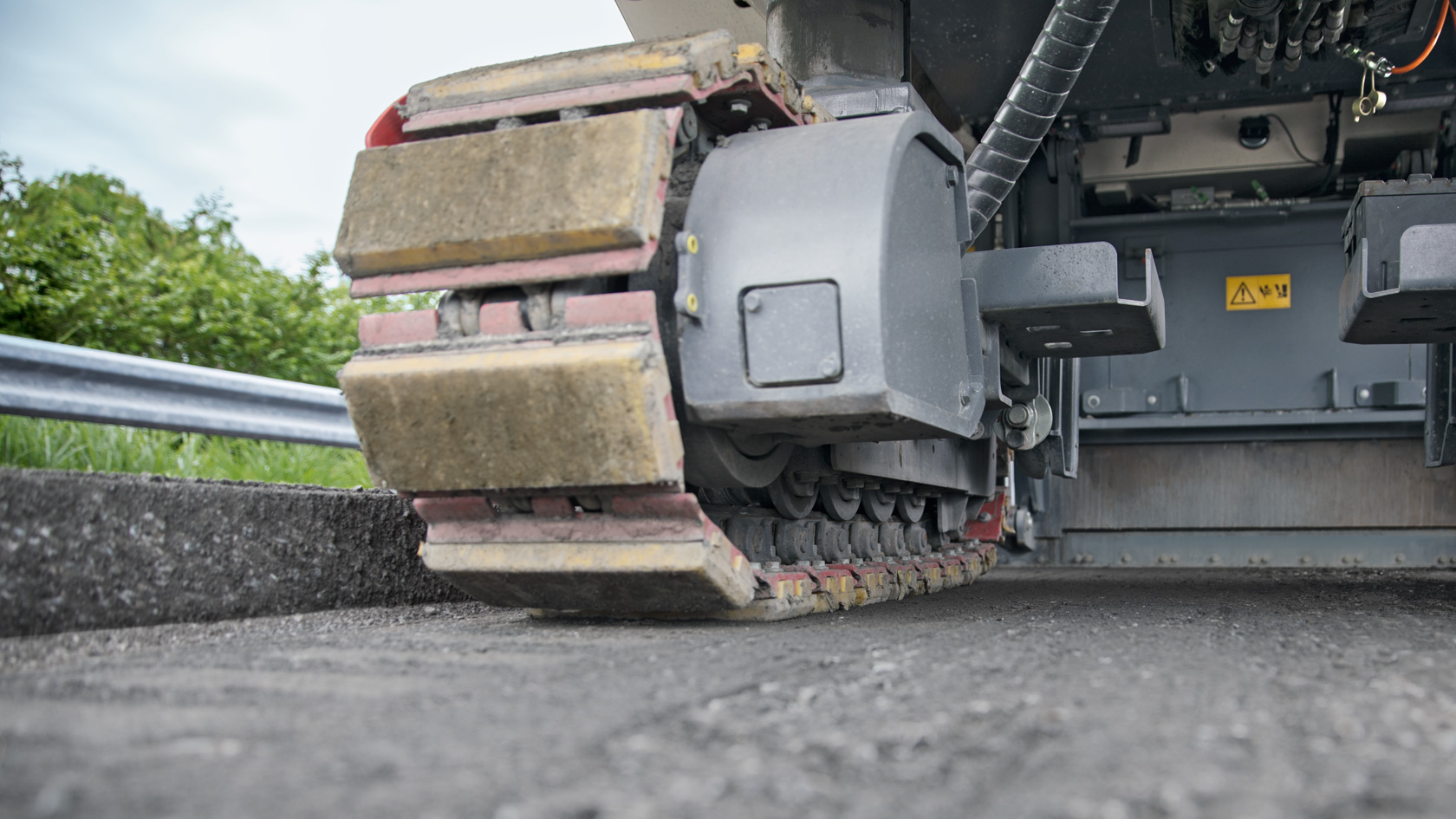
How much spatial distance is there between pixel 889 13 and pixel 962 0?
55 centimetres

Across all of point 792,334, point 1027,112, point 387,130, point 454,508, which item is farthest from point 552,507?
point 1027,112

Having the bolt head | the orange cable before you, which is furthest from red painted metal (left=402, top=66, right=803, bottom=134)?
the orange cable

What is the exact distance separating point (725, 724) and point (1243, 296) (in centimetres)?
562

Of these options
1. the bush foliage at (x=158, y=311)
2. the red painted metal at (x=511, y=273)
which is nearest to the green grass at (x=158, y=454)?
the bush foliage at (x=158, y=311)

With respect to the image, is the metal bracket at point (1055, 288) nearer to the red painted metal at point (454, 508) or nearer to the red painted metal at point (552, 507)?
the red painted metal at point (552, 507)

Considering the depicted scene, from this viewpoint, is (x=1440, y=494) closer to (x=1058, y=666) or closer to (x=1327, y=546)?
(x=1327, y=546)

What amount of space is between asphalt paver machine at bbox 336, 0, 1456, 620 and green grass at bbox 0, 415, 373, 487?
82 centimetres

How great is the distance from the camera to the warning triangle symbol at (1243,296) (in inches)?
246

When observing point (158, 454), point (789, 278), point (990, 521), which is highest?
point (789, 278)

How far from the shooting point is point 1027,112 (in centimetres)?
389

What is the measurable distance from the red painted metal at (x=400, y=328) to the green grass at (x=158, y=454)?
57 cm

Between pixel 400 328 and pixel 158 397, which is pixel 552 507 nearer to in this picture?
pixel 400 328

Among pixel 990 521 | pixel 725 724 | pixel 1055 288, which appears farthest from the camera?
pixel 990 521

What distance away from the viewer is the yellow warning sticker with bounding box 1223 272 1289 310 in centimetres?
621
